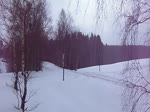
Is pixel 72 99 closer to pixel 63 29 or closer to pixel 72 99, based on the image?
pixel 72 99

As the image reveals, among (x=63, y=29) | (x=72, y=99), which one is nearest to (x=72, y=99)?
(x=72, y=99)

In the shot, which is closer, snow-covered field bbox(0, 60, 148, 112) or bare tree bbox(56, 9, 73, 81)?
snow-covered field bbox(0, 60, 148, 112)

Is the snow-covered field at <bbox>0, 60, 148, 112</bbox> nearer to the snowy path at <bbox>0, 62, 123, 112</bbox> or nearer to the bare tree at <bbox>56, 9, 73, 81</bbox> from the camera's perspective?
the snowy path at <bbox>0, 62, 123, 112</bbox>

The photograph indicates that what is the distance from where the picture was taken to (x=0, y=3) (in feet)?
30.8

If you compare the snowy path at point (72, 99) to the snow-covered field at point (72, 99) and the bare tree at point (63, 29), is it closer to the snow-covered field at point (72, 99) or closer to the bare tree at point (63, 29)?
the snow-covered field at point (72, 99)

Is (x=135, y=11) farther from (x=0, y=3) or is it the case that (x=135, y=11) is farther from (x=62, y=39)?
(x=62, y=39)

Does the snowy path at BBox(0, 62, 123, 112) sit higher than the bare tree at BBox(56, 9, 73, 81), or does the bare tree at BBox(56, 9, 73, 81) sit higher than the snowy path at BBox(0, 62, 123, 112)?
the bare tree at BBox(56, 9, 73, 81)

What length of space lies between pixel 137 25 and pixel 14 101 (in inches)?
314

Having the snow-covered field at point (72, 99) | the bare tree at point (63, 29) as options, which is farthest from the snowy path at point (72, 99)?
the bare tree at point (63, 29)

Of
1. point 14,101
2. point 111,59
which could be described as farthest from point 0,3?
point 111,59

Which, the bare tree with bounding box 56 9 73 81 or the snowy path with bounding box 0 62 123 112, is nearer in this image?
the snowy path with bounding box 0 62 123 112

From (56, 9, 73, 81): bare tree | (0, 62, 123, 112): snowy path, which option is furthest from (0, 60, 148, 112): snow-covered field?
(56, 9, 73, 81): bare tree

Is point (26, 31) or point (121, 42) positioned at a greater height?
point (26, 31)

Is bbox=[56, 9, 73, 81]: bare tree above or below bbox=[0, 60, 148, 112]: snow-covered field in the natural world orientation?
above
